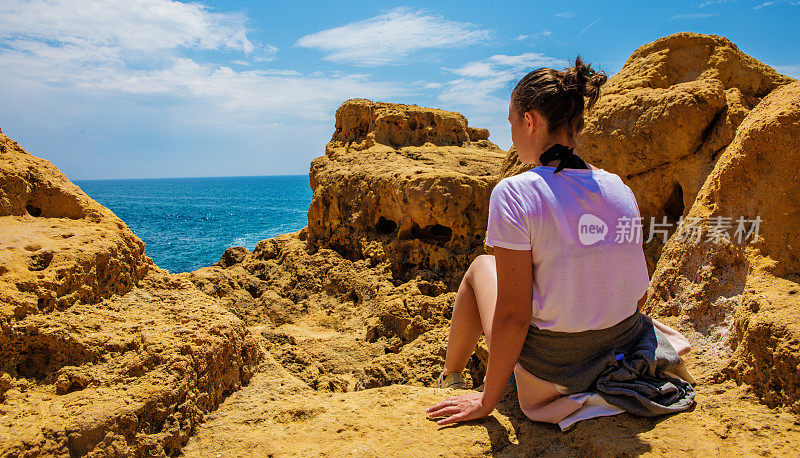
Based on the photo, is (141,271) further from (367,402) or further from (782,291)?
(782,291)

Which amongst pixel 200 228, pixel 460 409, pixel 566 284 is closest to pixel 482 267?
pixel 566 284

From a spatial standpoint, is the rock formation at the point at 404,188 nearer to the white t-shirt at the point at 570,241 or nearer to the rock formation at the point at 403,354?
the rock formation at the point at 403,354

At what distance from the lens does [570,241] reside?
6.06ft

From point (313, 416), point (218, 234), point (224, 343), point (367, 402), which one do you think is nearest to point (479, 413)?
point (367, 402)

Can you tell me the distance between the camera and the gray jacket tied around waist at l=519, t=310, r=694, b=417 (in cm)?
191

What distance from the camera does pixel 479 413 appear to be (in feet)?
6.75

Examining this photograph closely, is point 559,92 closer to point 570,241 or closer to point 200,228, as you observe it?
point 570,241

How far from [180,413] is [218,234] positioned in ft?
116

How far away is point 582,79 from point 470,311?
1.17 m

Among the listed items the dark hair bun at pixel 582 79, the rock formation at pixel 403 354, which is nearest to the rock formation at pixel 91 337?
the rock formation at pixel 403 354

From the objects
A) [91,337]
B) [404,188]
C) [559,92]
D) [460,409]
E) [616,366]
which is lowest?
[460,409]

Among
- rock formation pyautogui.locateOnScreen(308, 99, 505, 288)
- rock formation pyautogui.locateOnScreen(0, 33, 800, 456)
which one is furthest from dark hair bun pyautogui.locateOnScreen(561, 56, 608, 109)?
rock formation pyautogui.locateOnScreen(308, 99, 505, 288)

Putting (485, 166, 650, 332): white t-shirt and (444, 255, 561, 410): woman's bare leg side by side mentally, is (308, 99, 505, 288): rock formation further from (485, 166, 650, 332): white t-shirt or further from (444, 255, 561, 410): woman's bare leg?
(485, 166, 650, 332): white t-shirt

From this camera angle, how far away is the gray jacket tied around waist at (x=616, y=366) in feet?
6.28
